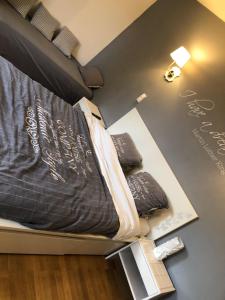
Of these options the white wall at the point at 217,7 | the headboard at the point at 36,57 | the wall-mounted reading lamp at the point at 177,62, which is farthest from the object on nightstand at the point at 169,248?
the white wall at the point at 217,7

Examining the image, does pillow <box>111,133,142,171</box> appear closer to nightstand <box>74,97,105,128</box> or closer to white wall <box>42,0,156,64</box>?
nightstand <box>74,97,105,128</box>

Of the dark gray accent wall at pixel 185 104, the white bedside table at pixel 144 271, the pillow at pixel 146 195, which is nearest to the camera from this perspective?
the white bedside table at pixel 144 271

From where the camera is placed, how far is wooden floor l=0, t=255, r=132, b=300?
1.55 meters

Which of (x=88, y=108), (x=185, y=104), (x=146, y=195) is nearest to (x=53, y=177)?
(x=146, y=195)

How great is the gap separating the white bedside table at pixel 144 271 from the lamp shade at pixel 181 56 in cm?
182

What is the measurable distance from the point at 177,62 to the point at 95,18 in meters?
1.33

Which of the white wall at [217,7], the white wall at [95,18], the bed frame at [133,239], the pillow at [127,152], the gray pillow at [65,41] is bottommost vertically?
the bed frame at [133,239]

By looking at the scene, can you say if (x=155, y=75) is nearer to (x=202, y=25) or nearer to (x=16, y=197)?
(x=202, y=25)

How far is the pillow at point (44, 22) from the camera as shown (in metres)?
3.01

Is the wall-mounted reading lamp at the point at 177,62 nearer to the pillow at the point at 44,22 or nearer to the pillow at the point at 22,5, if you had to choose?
the pillow at the point at 44,22

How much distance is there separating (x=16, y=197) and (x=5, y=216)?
0.11 meters

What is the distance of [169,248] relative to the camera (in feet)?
6.70

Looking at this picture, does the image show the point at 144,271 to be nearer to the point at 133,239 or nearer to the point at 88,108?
the point at 133,239

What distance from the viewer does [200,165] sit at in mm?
2312
